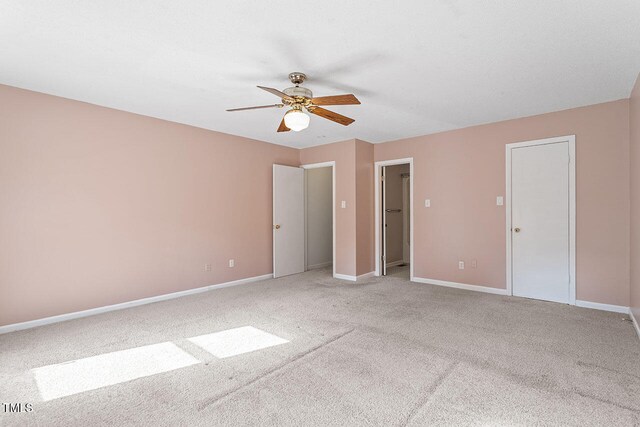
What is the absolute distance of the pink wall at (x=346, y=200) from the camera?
5.41 m

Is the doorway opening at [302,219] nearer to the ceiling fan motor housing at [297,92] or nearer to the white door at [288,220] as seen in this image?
the white door at [288,220]

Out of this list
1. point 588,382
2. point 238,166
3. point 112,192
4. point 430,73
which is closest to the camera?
point 588,382

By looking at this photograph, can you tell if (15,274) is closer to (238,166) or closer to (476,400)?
(238,166)

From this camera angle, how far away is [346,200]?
18.1 ft

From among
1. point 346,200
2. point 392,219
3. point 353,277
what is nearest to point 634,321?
point 353,277

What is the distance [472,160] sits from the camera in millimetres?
4695

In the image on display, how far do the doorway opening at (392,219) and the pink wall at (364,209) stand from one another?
0.35 feet

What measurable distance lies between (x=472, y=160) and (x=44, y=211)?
208 inches

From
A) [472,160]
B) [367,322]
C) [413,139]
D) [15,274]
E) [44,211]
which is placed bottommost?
[367,322]

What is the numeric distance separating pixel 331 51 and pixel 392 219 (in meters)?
4.64

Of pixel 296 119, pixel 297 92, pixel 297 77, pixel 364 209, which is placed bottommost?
pixel 364 209

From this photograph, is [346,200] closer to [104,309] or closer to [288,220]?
[288,220]

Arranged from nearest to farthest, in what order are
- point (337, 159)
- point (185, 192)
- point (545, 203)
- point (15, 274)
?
1. point (15, 274)
2. point (545, 203)
3. point (185, 192)
4. point (337, 159)

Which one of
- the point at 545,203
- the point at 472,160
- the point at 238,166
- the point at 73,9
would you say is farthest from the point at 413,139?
the point at 73,9
